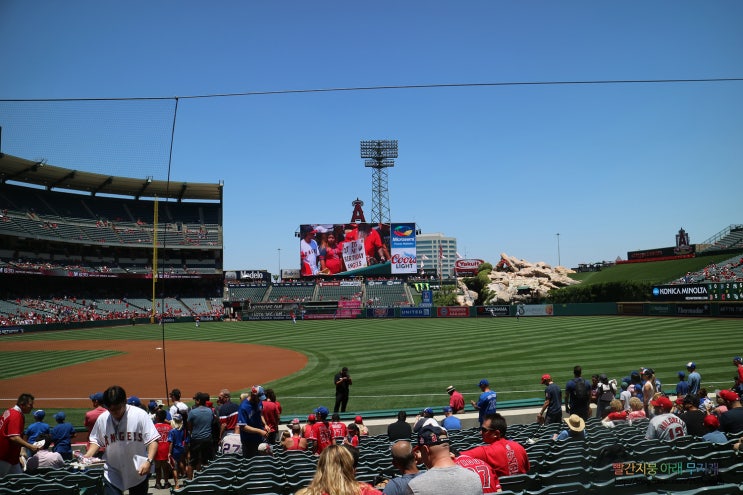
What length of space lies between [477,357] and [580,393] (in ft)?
49.4

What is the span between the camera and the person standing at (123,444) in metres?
4.87

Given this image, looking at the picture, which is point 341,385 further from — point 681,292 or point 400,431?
point 681,292

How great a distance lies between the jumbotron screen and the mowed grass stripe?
43476mm

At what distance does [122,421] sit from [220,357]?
85.3 feet

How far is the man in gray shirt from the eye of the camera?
3.17 metres

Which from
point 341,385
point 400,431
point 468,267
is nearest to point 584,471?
point 400,431

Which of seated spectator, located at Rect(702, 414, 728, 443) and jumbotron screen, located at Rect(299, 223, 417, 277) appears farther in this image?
jumbotron screen, located at Rect(299, 223, 417, 277)

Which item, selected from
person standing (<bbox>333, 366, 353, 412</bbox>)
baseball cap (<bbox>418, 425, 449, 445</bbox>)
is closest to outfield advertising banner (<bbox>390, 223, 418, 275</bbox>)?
person standing (<bbox>333, 366, 353, 412</bbox>)

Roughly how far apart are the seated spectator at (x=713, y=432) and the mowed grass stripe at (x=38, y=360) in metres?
25.1

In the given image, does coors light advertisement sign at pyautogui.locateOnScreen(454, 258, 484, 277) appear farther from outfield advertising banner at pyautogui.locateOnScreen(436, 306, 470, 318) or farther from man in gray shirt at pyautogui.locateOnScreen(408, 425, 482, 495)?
man in gray shirt at pyautogui.locateOnScreen(408, 425, 482, 495)

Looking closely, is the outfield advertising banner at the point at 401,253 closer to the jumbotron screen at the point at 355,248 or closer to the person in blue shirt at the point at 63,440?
the jumbotron screen at the point at 355,248

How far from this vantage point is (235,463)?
23.0 ft

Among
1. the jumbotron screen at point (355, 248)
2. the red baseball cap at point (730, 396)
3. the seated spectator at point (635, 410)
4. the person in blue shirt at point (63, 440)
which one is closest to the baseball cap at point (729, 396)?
the red baseball cap at point (730, 396)

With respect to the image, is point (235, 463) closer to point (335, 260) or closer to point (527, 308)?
point (527, 308)
